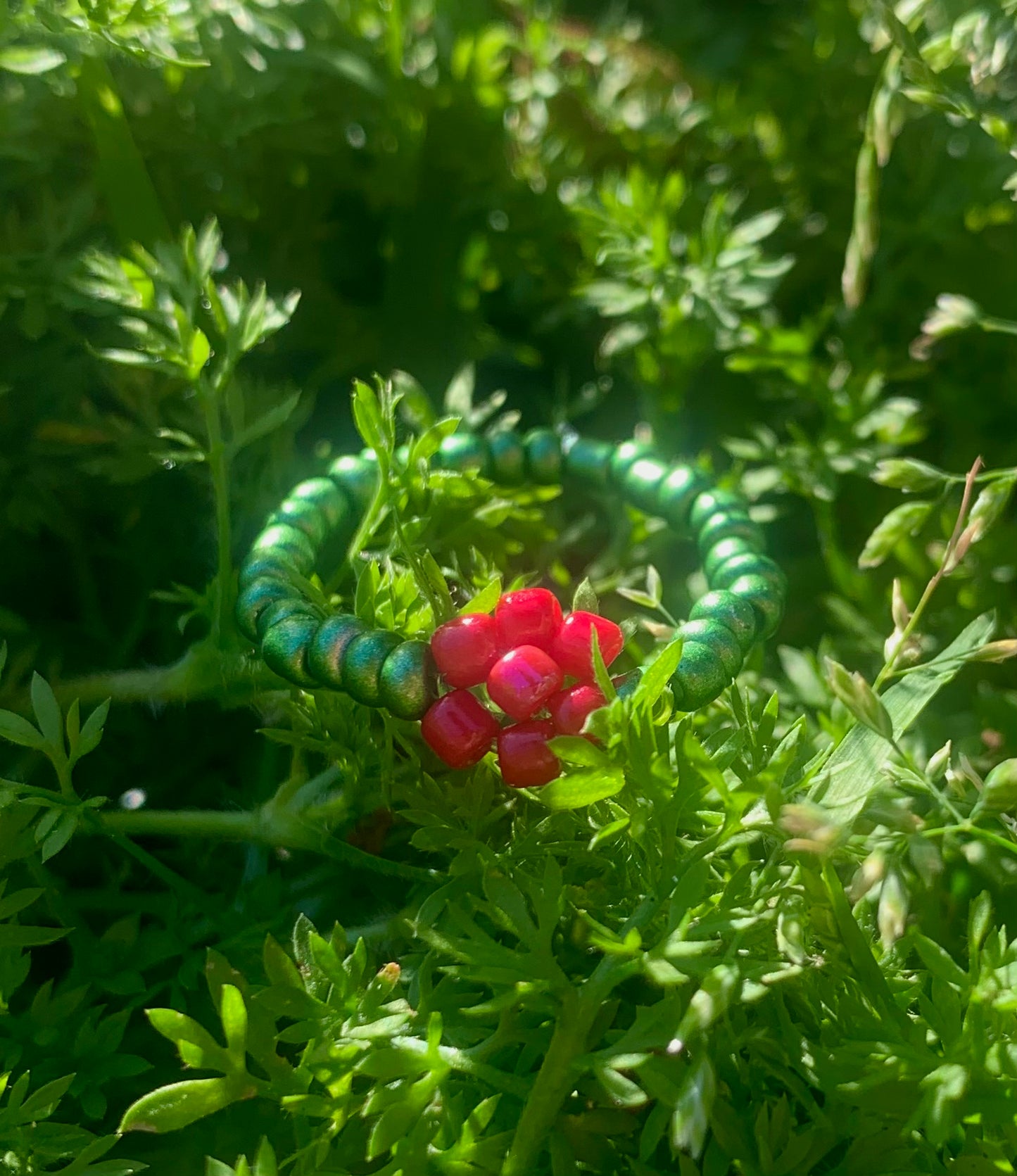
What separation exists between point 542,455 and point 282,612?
31cm

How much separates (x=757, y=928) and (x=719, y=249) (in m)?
0.59

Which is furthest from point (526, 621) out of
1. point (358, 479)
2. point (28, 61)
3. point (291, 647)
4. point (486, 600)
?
point (28, 61)

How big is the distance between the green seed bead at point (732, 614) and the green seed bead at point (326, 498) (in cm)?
25

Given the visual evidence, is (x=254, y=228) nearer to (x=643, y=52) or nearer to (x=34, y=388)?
(x=34, y=388)

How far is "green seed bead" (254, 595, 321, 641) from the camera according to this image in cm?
64

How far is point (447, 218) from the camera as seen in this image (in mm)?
1077

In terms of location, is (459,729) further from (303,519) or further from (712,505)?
(712,505)

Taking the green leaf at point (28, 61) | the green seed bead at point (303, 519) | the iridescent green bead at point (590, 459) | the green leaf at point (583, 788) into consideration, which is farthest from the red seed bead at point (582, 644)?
the green leaf at point (28, 61)

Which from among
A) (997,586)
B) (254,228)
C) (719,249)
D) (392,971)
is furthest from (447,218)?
(392,971)

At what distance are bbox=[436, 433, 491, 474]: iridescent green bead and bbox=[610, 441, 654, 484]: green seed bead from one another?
11cm

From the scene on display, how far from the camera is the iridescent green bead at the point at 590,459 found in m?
0.91

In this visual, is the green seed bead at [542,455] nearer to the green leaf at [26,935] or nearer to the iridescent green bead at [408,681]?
the iridescent green bead at [408,681]

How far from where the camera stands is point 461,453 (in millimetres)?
837

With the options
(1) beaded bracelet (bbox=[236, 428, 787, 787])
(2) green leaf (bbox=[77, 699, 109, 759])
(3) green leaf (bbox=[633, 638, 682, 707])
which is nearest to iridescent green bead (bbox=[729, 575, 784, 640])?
(1) beaded bracelet (bbox=[236, 428, 787, 787])
